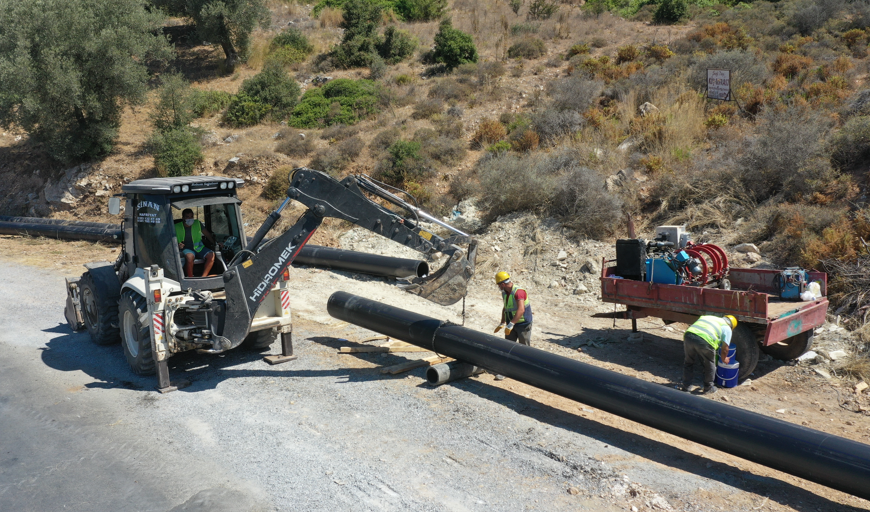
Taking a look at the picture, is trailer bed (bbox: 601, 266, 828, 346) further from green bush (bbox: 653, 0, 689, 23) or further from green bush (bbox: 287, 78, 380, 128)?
green bush (bbox: 653, 0, 689, 23)

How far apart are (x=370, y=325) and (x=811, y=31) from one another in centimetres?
2414

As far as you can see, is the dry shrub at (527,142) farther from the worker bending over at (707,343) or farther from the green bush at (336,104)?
the worker bending over at (707,343)

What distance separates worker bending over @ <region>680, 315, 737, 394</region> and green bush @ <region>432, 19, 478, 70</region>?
76.0 feet

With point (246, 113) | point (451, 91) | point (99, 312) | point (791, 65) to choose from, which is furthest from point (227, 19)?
point (99, 312)

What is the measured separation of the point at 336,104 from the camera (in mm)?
27031

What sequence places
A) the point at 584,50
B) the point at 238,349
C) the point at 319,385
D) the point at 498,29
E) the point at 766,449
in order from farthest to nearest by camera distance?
1. the point at 498,29
2. the point at 584,50
3. the point at 238,349
4. the point at 319,385
5. the point at 766,449

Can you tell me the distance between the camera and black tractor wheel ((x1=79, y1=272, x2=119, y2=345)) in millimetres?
9453

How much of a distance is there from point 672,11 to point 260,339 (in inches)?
1136

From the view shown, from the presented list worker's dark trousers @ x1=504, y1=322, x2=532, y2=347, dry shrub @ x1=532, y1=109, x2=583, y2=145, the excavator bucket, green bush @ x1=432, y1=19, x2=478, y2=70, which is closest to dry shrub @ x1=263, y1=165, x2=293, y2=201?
dry shrub @ x1=532, y1=109, x2=583, y2=145

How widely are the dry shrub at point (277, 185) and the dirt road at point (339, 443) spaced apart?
1238cm

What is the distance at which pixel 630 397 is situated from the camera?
6680 mm

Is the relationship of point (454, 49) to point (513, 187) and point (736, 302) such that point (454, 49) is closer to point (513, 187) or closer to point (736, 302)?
point (513, 187)

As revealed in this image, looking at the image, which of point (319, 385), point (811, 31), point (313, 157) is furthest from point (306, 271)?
point (811, 31)

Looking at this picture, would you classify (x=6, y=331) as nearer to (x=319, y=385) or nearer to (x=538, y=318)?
(x=319, y=385)
